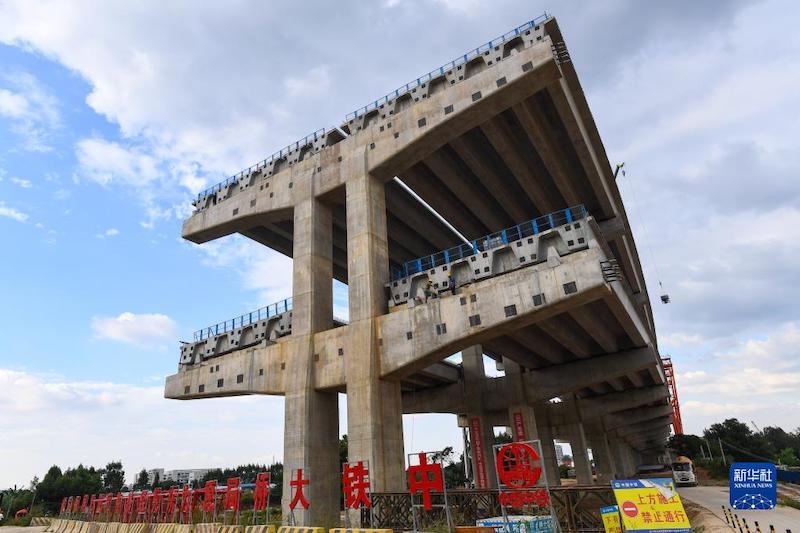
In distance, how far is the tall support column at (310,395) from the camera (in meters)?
23.9

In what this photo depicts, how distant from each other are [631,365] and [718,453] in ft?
292

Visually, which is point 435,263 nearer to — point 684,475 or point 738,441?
point 684,475

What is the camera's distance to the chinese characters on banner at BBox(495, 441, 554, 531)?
39.5 ft

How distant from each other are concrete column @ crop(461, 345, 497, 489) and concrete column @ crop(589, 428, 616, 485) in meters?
23.9

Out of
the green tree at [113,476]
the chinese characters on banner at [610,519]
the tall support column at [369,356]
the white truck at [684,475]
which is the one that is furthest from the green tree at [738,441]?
the green tree at [113,476]

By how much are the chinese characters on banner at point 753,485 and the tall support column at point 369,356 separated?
15300mm

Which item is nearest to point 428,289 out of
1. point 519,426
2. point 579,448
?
point 519,426

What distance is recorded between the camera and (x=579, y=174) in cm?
2945

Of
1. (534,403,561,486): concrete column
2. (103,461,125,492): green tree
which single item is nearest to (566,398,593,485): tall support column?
(534,403,561,486): concrete column

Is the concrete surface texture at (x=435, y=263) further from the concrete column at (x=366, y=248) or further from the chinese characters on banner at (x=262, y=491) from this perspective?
the chinese characters on banner at (x=262, y=491)

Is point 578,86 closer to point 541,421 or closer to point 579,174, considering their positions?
point 579,174

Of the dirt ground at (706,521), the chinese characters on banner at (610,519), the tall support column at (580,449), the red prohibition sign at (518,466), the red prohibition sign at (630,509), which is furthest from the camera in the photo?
the tall support column at (580,449)

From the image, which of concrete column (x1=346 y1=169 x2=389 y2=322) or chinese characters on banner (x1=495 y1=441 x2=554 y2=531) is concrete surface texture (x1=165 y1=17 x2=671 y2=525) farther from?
chinese characters on banner (x1=495 y1=441 x2=554 y2=531)

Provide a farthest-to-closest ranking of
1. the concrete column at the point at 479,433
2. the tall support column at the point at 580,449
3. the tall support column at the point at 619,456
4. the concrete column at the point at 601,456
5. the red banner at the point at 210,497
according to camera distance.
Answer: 1. the tall support column at the point at 619,456
2. the concrete column at the point at 601,456
3. the tall support column at the point at 580,449
4. the concrete column at the point at 479,433
5. the red banner at the point at 210,497
